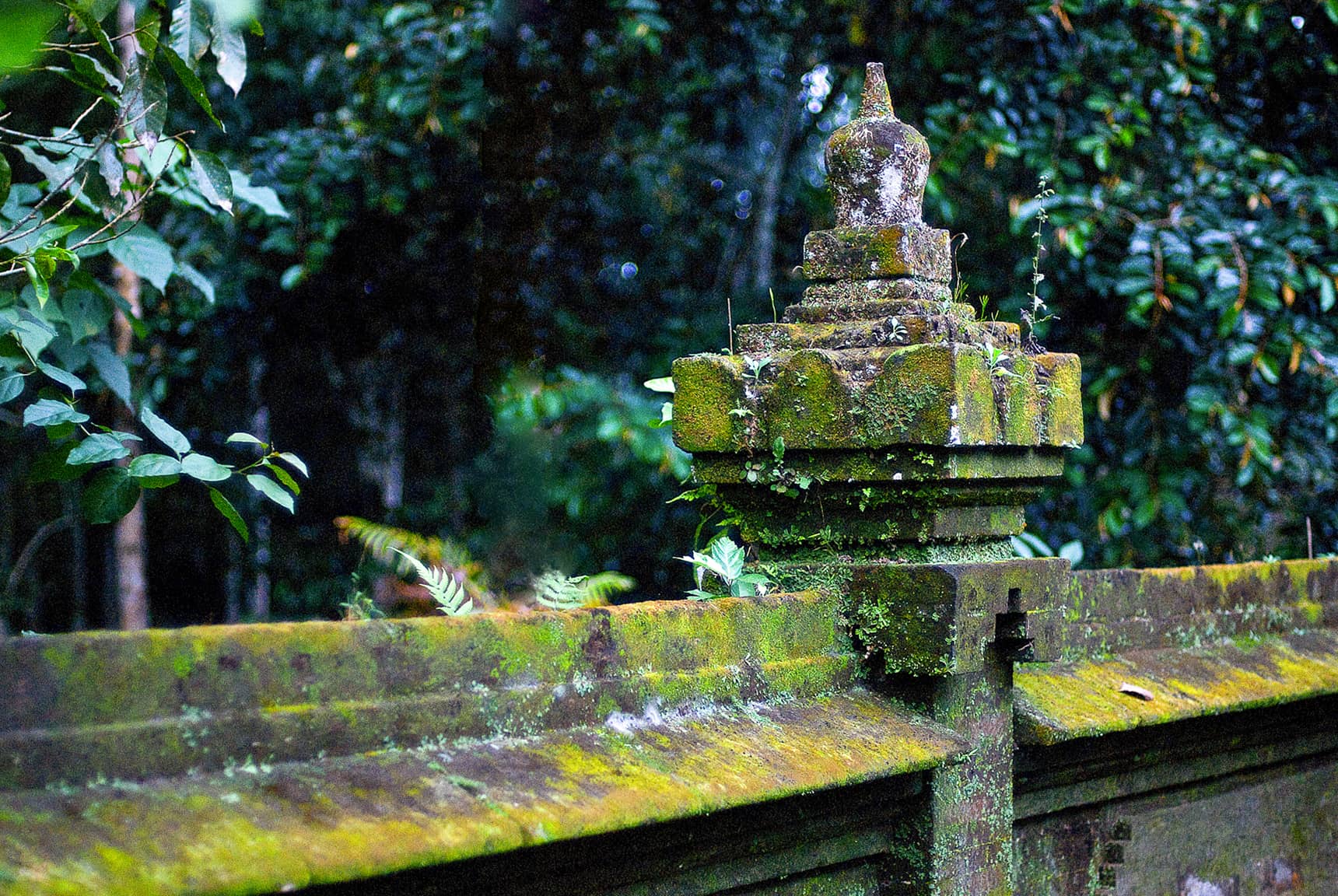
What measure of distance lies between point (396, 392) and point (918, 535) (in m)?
8.56

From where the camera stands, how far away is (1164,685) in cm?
271

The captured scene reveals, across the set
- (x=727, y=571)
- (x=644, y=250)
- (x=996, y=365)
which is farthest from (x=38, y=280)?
(x=644, y=250)

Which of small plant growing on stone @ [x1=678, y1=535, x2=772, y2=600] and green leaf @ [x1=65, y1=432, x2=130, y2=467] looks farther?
small plant growing on stone @ [x1=678, y1=535, x2=772, y2=600]

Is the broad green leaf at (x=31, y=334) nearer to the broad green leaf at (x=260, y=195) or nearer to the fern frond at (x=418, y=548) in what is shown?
the broad green leaf at (x=260, y=195)

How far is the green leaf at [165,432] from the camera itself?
1.81 metres

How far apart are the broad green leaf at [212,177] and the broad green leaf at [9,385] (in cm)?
60

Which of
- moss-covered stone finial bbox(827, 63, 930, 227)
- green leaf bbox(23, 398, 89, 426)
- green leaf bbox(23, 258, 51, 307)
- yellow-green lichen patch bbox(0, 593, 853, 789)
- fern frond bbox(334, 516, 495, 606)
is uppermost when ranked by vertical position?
moss-covered stone finial bbox(827, 63, 930, 227)

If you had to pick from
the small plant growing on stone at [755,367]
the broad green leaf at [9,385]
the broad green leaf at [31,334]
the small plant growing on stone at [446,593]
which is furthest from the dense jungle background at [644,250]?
the small plant growing on stone at [755,367]

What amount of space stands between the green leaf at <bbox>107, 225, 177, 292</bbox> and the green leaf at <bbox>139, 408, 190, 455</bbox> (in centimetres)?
88

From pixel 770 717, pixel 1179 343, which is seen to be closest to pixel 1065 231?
pixel 1179 343

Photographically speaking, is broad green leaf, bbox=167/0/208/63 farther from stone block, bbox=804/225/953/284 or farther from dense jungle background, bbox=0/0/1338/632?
stone block, bbox=804/225/953/284

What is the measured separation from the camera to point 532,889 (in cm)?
156

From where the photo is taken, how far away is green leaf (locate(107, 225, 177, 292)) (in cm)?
264

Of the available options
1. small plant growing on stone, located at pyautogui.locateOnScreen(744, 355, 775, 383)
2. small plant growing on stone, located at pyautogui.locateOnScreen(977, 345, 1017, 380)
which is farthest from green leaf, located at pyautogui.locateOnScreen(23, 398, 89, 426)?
small plant growing on stone, located at pyautogui.locateOnScreen(977, 345, 1017, 380)
